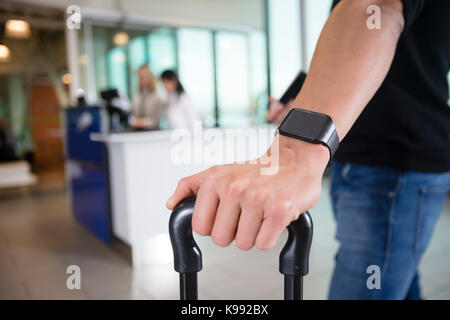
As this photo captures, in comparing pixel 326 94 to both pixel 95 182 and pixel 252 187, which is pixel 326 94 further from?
pixel 95 182

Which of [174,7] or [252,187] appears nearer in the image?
[252,187]

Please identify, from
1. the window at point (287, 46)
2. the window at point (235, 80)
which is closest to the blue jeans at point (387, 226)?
the window at point (287, 46)

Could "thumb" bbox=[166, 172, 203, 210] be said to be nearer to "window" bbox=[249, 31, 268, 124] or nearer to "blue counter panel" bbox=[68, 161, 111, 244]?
"blue counter panel" bbox=[68, 161, 111, 244]

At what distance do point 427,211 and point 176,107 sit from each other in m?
2.91

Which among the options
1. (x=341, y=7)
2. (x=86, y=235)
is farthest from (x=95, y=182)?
(x=341, y=7)

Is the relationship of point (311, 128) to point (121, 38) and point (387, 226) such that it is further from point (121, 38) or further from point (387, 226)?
point (121, 38)

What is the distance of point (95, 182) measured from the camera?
10.1 ft

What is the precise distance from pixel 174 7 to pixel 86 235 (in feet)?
14.7

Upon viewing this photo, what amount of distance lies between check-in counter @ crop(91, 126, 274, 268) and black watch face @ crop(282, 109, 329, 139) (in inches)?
2.8

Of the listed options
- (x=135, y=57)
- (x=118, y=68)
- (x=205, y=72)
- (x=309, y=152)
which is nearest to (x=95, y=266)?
(x=309, y=152)

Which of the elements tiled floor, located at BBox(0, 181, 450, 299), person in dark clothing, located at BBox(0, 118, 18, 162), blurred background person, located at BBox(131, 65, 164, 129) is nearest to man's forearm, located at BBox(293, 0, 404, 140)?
tiled floor, located at BBox(0, 181, 450, 299)

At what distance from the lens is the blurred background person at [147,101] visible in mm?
3797

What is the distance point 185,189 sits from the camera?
37 cm

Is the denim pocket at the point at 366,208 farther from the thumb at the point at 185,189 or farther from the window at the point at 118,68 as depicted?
the window at the point at 118,68
